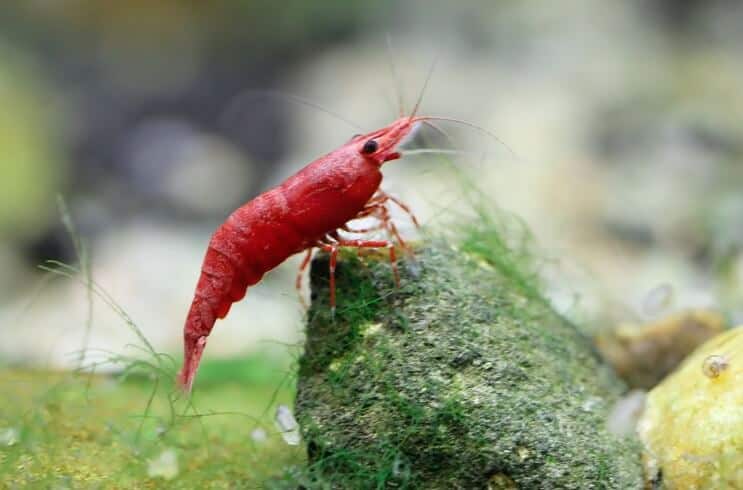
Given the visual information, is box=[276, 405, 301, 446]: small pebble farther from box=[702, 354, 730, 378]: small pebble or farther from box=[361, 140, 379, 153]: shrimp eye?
box=[702, 354, 730, 378]: small pebble

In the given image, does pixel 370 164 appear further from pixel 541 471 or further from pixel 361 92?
pixel 361 92

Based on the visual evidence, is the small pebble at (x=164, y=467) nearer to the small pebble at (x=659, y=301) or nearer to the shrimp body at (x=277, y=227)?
the shrimp body at (x=277, y=227)

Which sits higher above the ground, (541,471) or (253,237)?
(253,237)

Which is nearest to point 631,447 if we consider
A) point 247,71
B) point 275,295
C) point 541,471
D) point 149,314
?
point 541,471

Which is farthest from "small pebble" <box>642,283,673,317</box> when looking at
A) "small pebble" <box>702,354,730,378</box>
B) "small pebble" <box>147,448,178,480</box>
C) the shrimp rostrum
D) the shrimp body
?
"small pebble" <box>147,448,178,480</box>

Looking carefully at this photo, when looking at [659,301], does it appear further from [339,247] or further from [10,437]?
[10,437]

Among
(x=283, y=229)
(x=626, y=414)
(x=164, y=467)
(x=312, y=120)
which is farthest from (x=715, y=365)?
(x=312, y=120)
